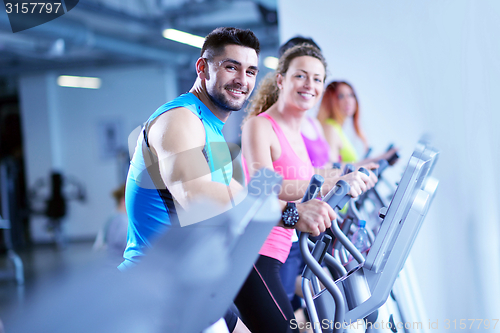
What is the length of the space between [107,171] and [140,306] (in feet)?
29.4

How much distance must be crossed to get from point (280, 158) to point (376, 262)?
0.67 m

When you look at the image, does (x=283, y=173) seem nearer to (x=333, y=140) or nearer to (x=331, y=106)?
(x=333, y=140)

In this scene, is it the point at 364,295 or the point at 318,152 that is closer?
the point at 364,295

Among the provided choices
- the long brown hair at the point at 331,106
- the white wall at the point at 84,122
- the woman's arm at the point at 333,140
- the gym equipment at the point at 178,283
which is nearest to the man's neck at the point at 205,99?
the gym equipment at the point at 178,283

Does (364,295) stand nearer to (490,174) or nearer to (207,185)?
(207,185)

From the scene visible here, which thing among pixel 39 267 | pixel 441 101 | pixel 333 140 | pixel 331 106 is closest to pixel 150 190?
pixel 441 101

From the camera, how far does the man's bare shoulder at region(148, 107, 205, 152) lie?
1.04 m

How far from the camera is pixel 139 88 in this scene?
9.02m

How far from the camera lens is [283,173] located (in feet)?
5.56

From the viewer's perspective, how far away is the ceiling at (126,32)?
235 inches

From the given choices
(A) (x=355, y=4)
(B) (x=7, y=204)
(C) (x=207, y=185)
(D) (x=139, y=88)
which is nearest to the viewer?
(C) (x=207, y=185)

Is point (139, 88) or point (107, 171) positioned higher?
point (139, 88)

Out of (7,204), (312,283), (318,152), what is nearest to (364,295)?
(312,283)
